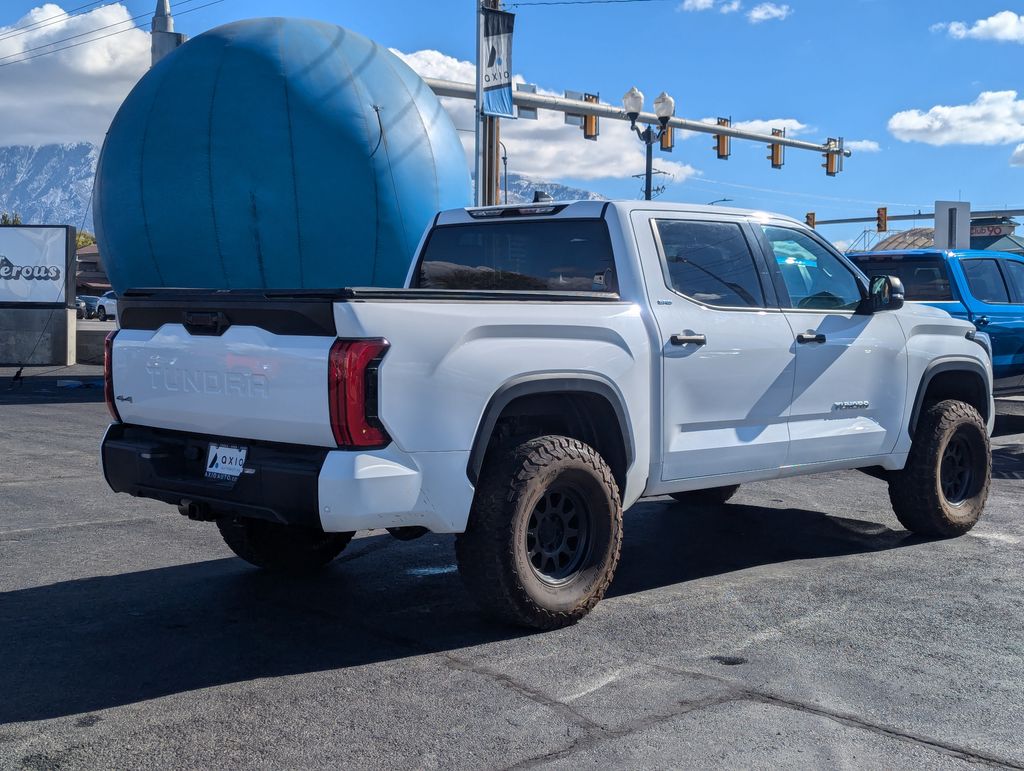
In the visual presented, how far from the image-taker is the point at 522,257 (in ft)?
20.8

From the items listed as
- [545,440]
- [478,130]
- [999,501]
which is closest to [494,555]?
[545,440]

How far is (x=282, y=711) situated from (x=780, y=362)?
340 cm

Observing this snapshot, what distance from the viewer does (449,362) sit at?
4.68 metres

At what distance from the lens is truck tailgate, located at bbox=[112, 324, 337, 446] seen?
14.8ft

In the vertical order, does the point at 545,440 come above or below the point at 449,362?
below

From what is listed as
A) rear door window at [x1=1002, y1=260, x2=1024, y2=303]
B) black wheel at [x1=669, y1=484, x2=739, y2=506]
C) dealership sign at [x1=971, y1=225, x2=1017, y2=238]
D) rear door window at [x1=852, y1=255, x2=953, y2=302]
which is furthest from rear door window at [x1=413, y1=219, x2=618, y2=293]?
dealership sign at [x1=971, y1=225, x2=1017, y2=238]

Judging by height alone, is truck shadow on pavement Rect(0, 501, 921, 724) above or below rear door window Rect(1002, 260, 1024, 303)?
below

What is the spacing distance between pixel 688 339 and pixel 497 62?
54.2 ft

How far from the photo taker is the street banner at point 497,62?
68.4 ft

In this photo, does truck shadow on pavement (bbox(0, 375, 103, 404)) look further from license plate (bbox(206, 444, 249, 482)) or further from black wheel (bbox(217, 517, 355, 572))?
license plate (bbox(206, 444, 249, 482))

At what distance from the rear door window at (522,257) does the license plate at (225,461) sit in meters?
2.04

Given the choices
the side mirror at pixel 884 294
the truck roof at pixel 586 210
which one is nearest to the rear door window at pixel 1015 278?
the side mirror at pixel 884 294

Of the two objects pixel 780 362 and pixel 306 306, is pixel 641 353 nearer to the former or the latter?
pixel 780 362

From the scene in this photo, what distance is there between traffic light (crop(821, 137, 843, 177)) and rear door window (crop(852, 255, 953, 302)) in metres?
26.9
